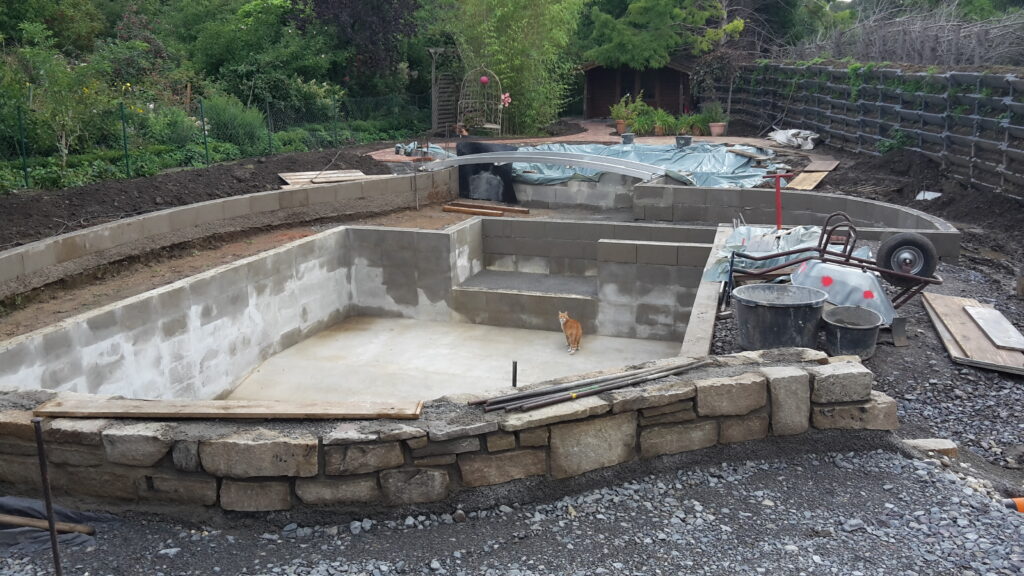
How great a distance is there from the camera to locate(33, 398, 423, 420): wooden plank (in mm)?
3922

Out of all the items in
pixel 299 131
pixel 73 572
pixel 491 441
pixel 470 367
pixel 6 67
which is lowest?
pixel 470 367

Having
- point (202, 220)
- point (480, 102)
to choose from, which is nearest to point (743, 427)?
point (202, 220)

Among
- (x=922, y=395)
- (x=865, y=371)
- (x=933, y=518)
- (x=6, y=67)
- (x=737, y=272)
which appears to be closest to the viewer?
(x=933, y=518)

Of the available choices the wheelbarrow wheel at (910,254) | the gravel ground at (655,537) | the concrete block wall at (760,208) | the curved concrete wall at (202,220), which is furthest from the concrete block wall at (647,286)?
the gravel ground at (655,537)

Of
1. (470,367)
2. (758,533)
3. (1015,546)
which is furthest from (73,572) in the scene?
(470,367)

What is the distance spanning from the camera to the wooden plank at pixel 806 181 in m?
12.6

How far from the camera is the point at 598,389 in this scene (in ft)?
13.7

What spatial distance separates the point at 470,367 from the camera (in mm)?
10172

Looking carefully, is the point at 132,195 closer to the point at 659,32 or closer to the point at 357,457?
the point at 357,457

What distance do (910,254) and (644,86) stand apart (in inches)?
789

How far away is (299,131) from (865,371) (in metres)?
15.5

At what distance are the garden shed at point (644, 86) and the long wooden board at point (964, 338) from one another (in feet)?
60.4

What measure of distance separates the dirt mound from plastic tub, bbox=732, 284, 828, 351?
8.18 metres

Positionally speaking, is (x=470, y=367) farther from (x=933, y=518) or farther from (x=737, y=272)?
(x=933, y=518)
